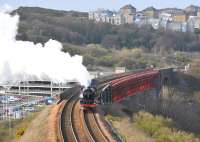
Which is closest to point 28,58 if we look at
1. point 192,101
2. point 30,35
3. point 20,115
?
point 20,115

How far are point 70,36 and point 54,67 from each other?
94.7 meters

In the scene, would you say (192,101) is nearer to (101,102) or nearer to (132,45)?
(101,102)

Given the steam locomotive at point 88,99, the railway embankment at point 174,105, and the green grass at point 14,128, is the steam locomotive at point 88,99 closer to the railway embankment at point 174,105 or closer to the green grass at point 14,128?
the railway embankment at point 174,105

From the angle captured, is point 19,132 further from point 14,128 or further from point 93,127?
point 93,127

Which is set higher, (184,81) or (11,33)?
(11,33)

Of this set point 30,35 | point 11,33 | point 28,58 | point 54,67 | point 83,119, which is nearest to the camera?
point 83,119

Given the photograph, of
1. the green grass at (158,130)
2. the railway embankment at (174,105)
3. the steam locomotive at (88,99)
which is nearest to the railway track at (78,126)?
the steam locomotive at (88,99)

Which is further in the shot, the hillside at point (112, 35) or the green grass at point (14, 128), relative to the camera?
the hillside at point (112, 35)

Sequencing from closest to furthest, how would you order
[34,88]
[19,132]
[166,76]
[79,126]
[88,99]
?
1. [79,126]
2. [19,132]
3. [88,99]
4. [34,88]
5. [166,76]

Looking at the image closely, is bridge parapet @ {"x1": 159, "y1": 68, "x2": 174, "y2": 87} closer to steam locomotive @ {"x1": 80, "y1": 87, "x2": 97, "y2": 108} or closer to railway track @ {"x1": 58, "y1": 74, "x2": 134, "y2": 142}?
railway track @ {"x1": 58, "y1": 74, "x2": 134, "y2": 142}

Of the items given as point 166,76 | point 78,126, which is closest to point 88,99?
point 78,126

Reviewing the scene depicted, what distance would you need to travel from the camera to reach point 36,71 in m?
58.6

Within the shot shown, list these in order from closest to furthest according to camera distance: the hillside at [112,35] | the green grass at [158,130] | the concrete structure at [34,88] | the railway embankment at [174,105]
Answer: the green grass at [158,130], the railway embankment at [174,105], the concrete structure at [34,88], the hillside at [112,35]

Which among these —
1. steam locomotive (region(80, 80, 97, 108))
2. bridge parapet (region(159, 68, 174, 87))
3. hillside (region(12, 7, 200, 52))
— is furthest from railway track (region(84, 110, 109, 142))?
hillside (region(12, 7, 200, 52))
